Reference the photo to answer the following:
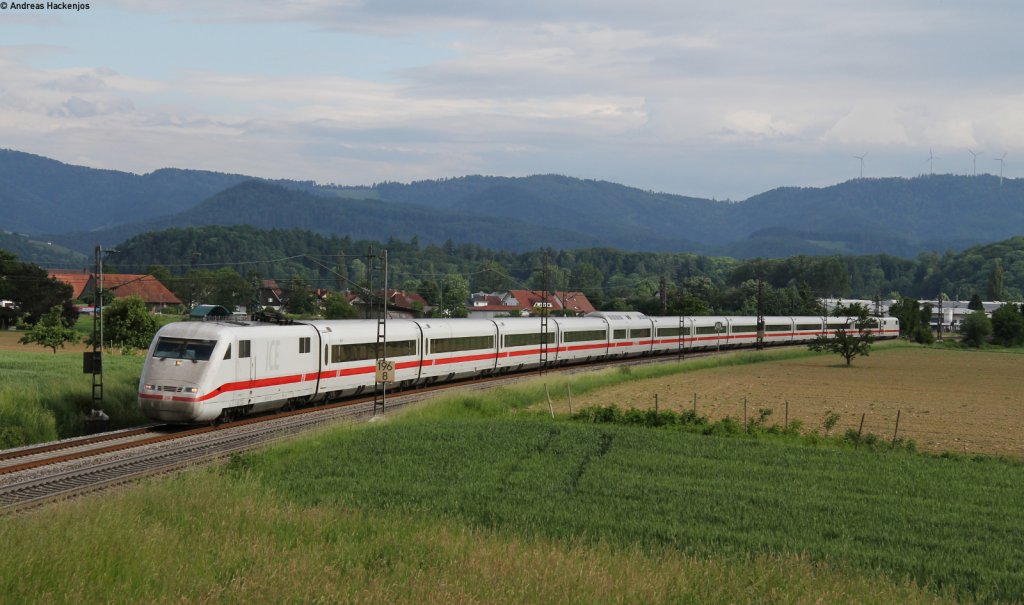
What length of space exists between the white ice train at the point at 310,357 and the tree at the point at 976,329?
81300 millimetres

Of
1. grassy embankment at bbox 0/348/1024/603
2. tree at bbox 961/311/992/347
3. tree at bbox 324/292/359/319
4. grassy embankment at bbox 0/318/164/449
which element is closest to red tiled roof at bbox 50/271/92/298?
tree at bbox 324/292/359/319

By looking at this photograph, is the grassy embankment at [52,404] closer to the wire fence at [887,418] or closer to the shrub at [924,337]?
the wire fence at [887,418]

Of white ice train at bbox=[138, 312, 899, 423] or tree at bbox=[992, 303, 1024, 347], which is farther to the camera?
tree at bbox=[992, 303, 1024, 347]

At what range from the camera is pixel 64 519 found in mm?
15727

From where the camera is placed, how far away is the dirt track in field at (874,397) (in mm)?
40250

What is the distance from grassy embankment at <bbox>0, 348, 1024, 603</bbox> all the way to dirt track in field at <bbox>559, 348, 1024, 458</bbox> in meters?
10.2

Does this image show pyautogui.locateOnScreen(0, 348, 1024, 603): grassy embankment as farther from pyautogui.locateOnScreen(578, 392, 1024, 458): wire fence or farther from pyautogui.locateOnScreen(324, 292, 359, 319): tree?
pyautogui.locateOnScreen(324, 292, 359, 319): tree

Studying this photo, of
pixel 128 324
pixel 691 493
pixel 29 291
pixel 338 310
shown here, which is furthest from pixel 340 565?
pixel 29 291

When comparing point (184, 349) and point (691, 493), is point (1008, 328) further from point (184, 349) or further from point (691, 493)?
point (691, 493)

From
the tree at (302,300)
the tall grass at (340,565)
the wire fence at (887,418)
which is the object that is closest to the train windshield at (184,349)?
the tall grass at (340,565)

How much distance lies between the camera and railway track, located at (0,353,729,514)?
2294 centimetres

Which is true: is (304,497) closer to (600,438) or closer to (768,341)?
(600,438)

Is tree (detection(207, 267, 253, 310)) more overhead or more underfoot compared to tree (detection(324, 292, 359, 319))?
more overhead

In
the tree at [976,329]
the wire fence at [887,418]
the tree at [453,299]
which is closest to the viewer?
the wire fence at [887,418]
